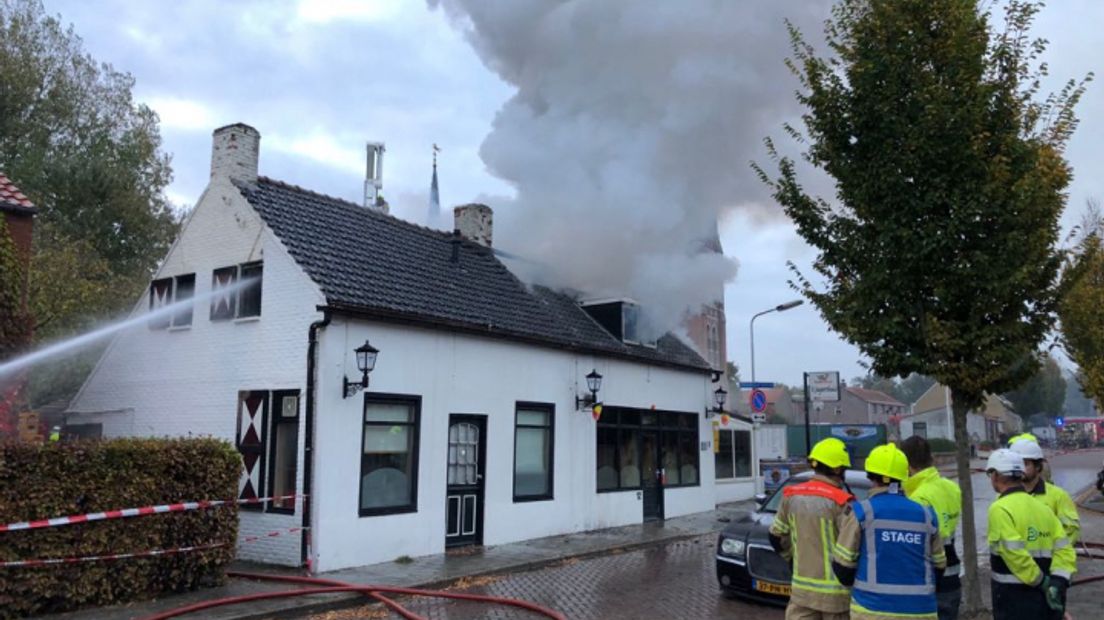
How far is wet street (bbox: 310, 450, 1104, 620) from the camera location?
29.6ft

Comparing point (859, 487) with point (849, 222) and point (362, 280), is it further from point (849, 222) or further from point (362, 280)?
point (362, 280)

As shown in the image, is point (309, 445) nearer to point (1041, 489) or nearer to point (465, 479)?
point (465, 479)

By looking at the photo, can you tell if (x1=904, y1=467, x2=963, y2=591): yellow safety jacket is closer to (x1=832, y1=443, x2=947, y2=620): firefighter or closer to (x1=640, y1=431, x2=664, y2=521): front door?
(x1=832, y1=443, x2=947, y2=620): firefighter

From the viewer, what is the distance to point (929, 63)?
9008 millimetres

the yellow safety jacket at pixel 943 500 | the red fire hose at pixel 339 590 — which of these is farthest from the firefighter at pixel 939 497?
the red fire hose at pixel 339 590

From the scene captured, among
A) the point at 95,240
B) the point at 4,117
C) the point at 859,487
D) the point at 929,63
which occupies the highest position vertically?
the point at 4,117

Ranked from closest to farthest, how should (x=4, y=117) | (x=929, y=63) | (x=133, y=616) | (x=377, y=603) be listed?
(x=133, y=616), (x=929, y=63), (x=377, y=603), (x=4, y=117)

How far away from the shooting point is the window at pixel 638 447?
1702 centimetres

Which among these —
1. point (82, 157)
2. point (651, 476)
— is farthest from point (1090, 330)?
point (82, 157)

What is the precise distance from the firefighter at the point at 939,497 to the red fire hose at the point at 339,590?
12.3 feet

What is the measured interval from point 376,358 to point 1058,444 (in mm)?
83944

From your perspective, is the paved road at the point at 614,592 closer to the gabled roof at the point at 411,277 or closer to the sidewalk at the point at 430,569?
the sidewalk at the point at 430,569

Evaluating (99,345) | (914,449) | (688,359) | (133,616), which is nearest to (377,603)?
(133,616)

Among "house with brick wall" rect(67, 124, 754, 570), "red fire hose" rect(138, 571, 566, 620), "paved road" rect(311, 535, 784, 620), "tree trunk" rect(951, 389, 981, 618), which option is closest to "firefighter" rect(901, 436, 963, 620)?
"tree trunk" rect(951, 389, 981, 618)
